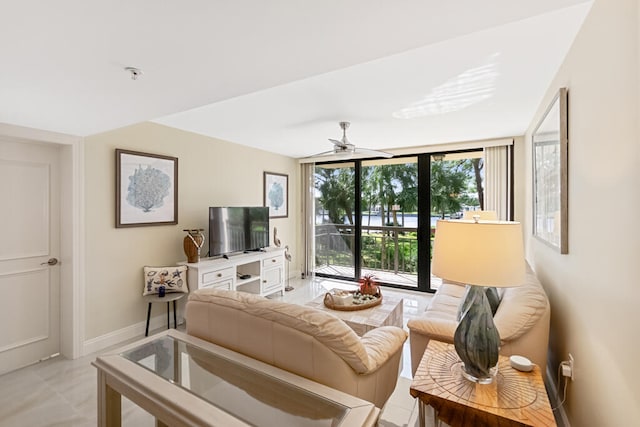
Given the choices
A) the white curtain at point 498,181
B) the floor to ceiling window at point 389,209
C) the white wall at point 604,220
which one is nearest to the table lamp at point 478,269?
the white wall at point 604,220

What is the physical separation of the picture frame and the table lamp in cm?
71

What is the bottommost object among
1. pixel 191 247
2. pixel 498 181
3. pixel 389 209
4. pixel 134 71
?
pixel 191 247

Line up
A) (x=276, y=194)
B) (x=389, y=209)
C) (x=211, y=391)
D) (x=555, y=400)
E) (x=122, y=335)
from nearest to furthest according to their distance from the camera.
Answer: (x=211, y=391) → (x=555, y=400) → (x=122, y=335) → (x=389, y=209) → (x=276, y=194)

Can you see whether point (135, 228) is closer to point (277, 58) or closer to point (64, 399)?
point (64, 399)

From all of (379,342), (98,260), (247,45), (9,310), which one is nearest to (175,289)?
(98,260)

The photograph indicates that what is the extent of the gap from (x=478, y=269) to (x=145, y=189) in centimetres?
334

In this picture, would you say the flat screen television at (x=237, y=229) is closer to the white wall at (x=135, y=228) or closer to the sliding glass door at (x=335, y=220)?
the white wall at (x=135, y=228)

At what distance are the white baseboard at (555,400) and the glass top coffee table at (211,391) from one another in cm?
154

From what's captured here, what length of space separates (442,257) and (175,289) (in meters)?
2.93

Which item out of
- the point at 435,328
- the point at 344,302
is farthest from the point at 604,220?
the point at 344,302

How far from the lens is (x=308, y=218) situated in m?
5.70

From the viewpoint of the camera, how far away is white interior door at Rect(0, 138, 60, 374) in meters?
2.56

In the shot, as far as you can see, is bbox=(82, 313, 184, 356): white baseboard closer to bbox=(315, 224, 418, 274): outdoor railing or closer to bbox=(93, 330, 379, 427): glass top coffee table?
bbox=(93, 330, 379, 427): glass top coffee table

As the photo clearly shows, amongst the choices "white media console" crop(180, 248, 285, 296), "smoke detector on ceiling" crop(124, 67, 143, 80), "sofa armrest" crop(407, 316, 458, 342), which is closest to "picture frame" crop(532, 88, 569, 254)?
"sofa armrest" crop(407, 316, 458, 342)
